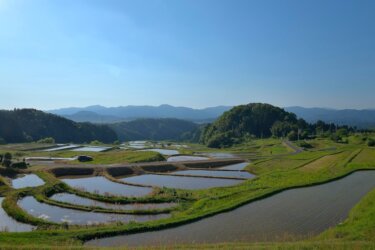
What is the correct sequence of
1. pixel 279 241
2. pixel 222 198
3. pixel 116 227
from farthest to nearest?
pixel 222 198 < pixel 116 227 < pixel 279 241

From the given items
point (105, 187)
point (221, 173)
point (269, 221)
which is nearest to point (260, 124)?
point (221, 173)

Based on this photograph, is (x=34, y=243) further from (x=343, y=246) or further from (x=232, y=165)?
(x=232, y=165)

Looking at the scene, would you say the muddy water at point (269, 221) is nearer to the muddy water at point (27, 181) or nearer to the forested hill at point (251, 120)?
the muddy water at point (27, 181)

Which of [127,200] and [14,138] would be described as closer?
[127,200]

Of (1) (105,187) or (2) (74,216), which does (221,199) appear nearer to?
(2) (74,216)

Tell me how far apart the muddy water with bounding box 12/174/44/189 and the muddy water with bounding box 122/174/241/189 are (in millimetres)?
9913

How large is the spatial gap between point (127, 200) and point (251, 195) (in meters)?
10.6

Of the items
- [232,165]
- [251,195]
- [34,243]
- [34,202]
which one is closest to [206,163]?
[232,165]

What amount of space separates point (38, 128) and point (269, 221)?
137304mm

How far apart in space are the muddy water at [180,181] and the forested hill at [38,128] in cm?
9393

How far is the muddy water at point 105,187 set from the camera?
33688 millimetres

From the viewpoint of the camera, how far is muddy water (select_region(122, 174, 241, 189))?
3800 centimetres

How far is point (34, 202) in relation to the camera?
29.4 m

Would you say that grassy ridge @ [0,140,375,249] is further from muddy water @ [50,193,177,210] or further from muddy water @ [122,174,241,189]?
muddy water @ [122,174,241,189]
